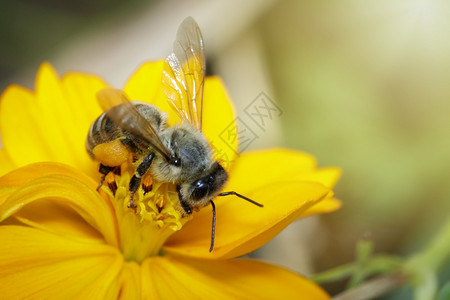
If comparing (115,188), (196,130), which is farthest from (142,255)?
(196,130)

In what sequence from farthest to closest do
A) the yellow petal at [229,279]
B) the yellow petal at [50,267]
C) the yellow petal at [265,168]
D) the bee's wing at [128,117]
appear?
the yellow petal at [265,168] < the yellow petal at [229,279] < the yellow petal at [50,267] < the bee's wing at [128,117]

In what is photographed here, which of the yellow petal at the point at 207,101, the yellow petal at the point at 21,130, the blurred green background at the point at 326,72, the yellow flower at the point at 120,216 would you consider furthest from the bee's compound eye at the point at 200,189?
the blurred green background at the point at 326,72

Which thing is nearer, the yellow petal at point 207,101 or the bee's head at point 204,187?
the bee's head at point 204,187

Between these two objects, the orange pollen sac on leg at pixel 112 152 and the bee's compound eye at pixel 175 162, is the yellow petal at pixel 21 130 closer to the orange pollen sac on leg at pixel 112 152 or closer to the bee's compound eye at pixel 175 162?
the orange pollen sac on leg at pixel 112 152

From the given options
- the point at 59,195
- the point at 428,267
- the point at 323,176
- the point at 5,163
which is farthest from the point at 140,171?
the point at 428,267

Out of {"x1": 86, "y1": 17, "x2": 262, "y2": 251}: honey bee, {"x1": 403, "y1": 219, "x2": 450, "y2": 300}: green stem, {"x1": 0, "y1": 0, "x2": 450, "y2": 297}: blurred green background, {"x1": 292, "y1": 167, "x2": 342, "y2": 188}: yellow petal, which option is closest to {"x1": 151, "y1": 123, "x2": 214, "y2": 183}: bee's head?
{"x1": 86, "y1": 17, "x2": 262, "y2": 251}: honey bee

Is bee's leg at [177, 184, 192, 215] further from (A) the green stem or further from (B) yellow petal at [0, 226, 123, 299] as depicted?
(A) the green stem
